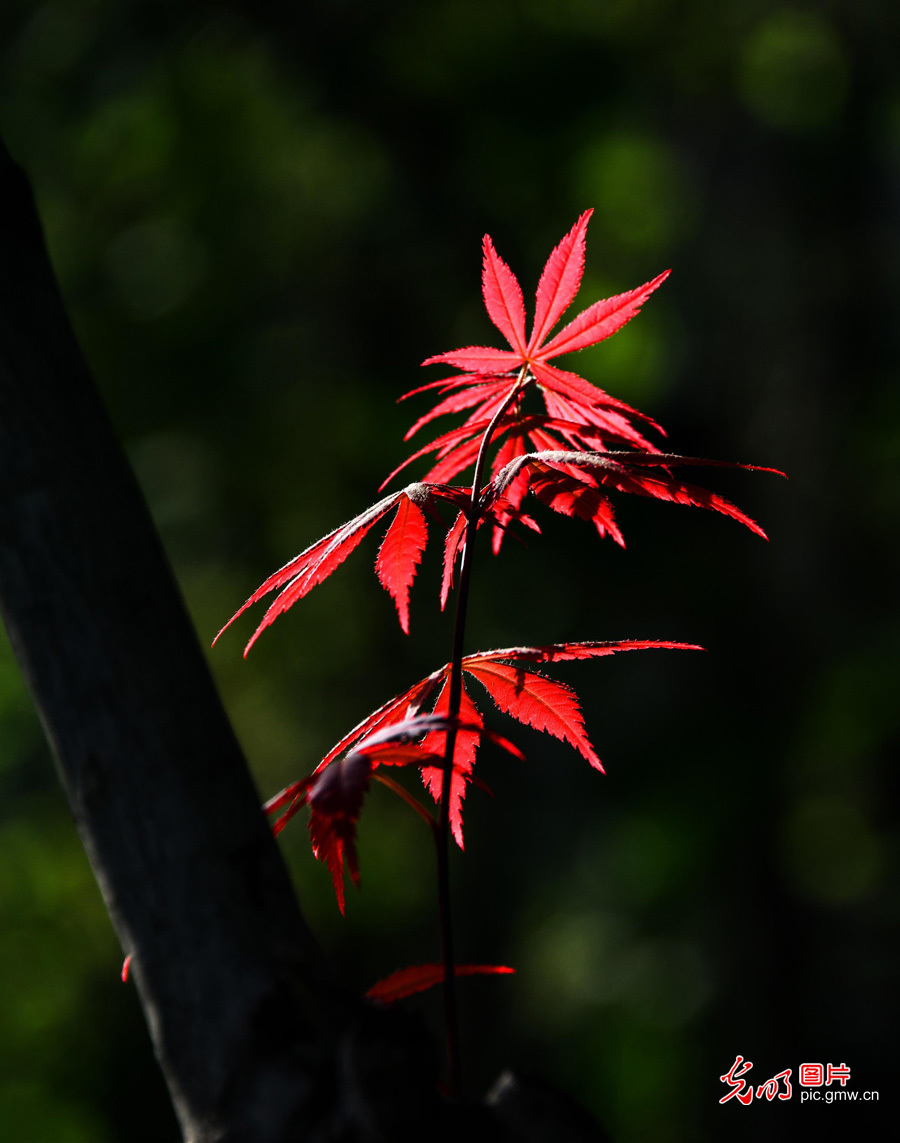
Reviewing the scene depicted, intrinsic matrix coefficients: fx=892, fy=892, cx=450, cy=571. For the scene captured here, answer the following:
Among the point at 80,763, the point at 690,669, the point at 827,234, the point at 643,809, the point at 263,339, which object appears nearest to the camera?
the point at 80,763

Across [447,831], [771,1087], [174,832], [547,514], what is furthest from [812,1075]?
[174,832]

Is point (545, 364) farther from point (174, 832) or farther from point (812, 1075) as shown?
point (812, 1075)

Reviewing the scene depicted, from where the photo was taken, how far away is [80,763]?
0.41 metres

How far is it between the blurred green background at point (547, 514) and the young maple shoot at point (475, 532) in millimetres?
3665

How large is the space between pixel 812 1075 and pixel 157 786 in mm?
4367

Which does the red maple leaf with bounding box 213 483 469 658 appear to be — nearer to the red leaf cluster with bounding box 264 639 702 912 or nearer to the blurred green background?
the red leaf cluster with bounding box 264 639 702 912

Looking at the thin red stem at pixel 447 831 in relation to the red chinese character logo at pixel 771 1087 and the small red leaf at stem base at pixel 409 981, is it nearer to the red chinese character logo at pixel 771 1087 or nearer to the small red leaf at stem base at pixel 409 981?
the small red leaf at stem base at pixel 409 981

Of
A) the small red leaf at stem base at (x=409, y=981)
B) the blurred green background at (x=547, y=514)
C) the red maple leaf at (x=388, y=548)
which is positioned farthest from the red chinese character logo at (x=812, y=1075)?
the red maple leaf at (x=388, y=548)

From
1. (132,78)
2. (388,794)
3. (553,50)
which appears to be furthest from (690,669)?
(132,78)

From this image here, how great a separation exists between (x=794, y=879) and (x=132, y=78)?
5.41 m

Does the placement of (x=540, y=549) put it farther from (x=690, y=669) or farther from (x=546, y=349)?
(x=546, y=349)

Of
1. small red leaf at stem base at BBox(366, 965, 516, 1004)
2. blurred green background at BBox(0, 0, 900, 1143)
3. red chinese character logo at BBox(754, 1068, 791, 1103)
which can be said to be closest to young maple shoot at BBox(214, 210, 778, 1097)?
small red leaf at stem base at BBox(366, 965, 516, 1004)

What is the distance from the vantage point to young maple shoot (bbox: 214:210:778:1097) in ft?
1.59

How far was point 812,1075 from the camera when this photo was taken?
12.6 ft
